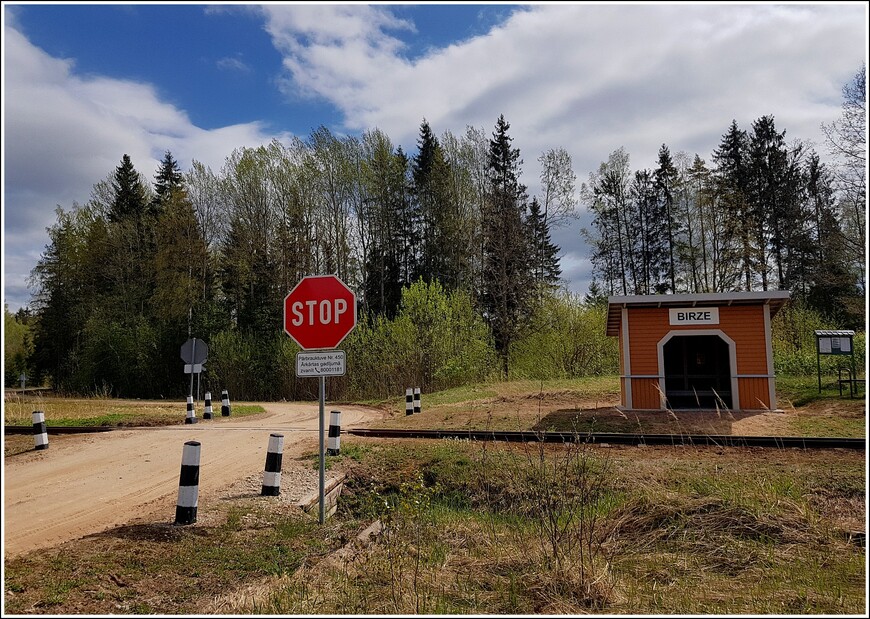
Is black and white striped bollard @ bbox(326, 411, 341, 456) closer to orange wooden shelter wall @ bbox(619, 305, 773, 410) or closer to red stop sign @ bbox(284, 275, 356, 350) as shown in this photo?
red stop sign @ bbox(284, 275, 356, 350)

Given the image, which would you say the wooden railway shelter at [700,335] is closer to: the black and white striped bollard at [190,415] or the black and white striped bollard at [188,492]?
the black and white striped bollard at [190,415]

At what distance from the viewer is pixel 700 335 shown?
672 inches

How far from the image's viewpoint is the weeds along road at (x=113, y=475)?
6.69 metres

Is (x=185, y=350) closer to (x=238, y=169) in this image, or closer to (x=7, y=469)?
(x=7, y=469)

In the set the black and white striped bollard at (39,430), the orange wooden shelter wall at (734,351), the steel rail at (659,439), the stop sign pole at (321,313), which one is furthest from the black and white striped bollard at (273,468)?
the orange wooden shelter wall at (734,351)

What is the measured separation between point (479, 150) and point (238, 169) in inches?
588

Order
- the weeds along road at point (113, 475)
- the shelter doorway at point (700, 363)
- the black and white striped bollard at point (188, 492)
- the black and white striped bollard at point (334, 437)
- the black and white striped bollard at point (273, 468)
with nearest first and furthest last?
the black and white striped bollard at point (188, 492) → the weeds along road at point (113, 475) → the black and white striped bollard at point (273, 468) → the black and white striped bollard at point (334, 437) → the shelter doorway at point (700, 363)

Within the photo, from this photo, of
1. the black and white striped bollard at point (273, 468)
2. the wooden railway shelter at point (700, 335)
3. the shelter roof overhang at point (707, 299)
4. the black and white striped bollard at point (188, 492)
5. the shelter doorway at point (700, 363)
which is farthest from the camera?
the shelter doorway at point (700, 363)

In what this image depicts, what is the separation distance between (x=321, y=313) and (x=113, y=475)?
16.1ft

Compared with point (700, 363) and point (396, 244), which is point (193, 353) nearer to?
point (700, 363)

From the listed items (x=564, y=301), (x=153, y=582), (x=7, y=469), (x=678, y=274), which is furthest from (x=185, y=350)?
(x=678, y=274)

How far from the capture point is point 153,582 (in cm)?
495

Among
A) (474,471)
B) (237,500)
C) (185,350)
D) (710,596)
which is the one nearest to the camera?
(710,596)

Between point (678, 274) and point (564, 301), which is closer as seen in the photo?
point (564, 301)
